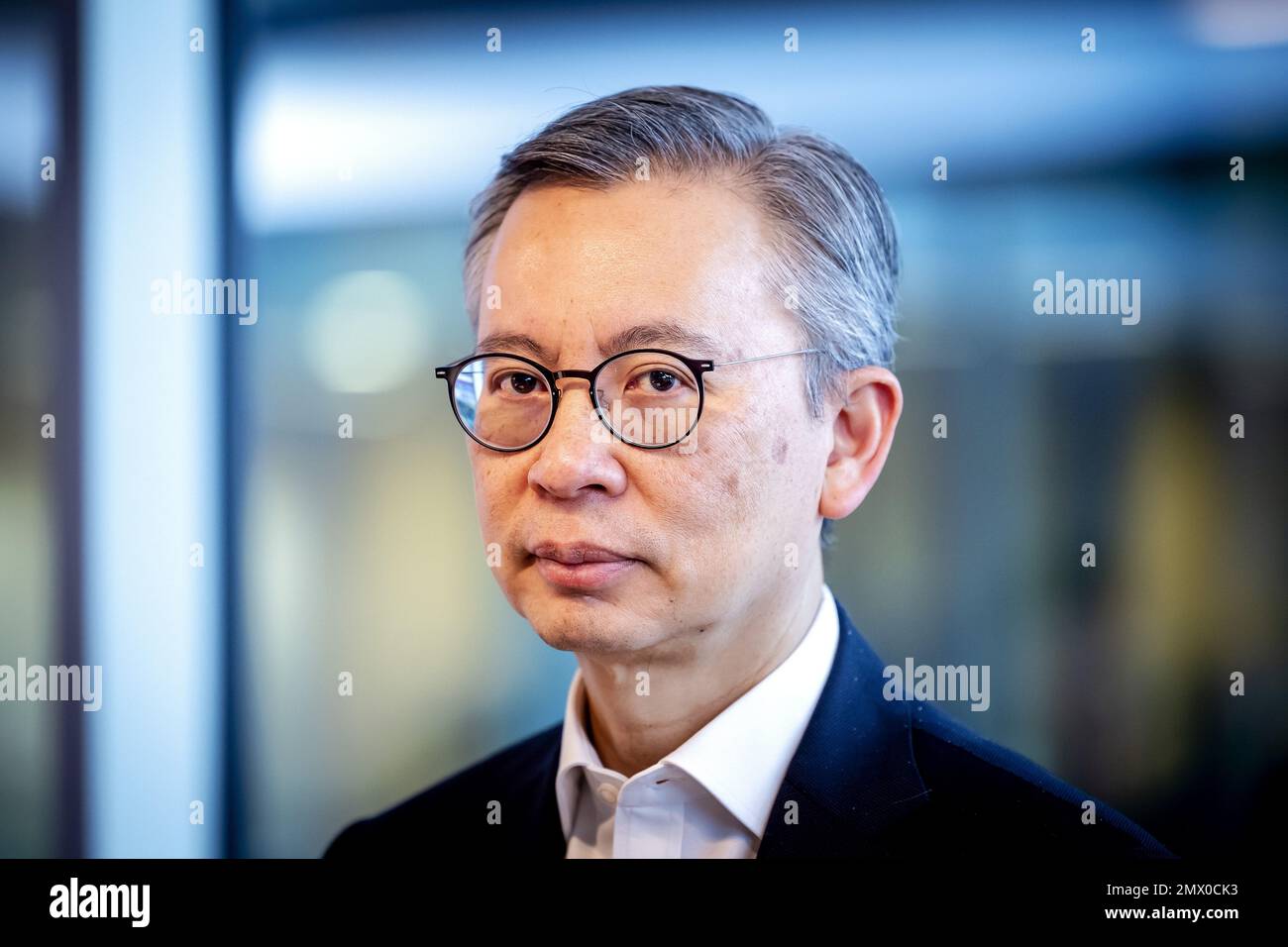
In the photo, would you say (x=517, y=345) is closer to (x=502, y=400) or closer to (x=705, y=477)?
(x=502, y=400)

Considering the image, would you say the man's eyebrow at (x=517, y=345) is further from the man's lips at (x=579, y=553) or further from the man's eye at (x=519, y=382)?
the man's lips at (x=579, y=553)

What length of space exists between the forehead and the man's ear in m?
0.23

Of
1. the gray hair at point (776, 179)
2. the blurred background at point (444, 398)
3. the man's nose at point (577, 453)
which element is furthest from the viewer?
the blurred background at point (444, 398)

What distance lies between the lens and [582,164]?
1.46 metres

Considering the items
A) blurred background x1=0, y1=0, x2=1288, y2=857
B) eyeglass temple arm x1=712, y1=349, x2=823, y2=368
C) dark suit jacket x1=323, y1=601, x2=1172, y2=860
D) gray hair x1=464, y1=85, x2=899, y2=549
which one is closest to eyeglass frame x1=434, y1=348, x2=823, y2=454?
eyeglass temple arm x1=712, y1=349, x2=823, y2=368

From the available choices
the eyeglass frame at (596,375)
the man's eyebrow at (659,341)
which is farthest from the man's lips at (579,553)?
the man's eyebrow at (659,341)

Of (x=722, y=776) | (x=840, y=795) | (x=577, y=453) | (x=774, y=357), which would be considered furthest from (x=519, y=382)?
(x=840, y=795)

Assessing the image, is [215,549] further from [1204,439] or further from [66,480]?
[1204,439]

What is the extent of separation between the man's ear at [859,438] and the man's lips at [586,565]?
1.09ft

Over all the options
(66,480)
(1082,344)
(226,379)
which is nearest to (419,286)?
(226,379)

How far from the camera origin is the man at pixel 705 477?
139cm

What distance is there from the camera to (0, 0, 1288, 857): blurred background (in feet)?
5.24

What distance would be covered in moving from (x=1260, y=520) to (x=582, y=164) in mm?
1165

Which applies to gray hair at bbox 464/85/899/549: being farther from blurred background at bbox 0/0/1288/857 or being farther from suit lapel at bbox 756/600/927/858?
suit lapel at bbox 756/600/927/858
